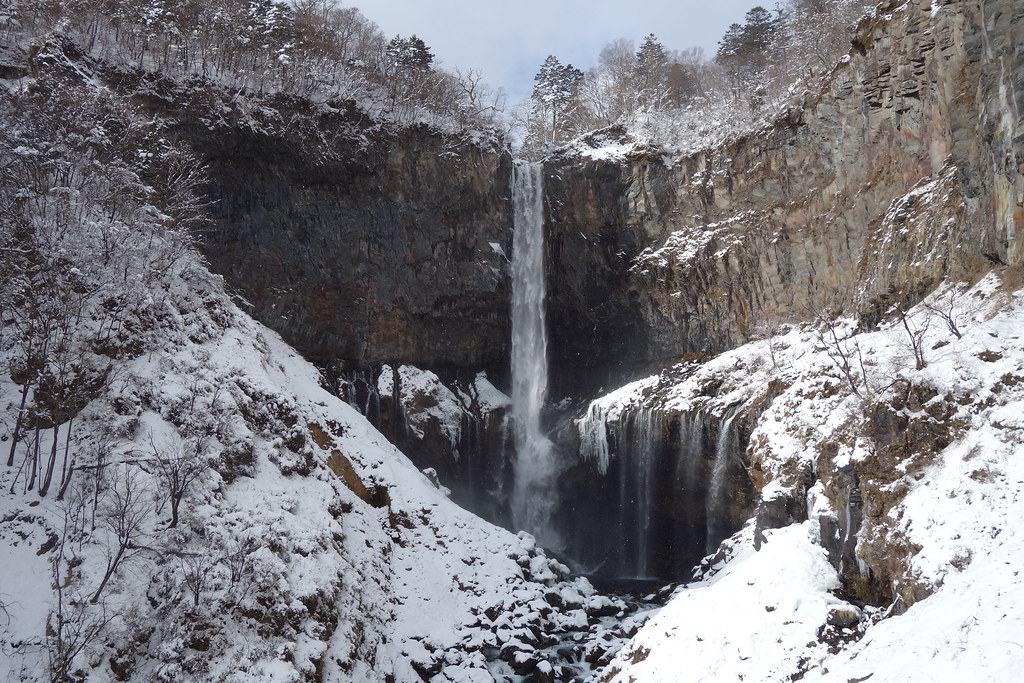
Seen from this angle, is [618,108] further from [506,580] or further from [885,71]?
[506,580]

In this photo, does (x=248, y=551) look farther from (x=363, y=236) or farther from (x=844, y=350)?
(x=844, y=350)

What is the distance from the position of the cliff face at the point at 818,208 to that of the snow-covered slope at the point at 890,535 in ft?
9.08

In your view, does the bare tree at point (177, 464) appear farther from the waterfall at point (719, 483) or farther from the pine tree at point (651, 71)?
the pine tree at point (651, 71)

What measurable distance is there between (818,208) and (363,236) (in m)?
18.6

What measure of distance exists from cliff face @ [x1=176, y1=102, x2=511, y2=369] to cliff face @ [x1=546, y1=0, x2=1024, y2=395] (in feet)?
12.3

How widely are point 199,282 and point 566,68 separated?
3618cm

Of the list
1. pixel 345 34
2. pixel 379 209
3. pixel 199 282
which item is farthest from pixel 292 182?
pixel 345 34

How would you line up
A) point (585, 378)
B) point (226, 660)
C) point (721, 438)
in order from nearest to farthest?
point (226, 660)
point (721, 438)
point (585, 378)

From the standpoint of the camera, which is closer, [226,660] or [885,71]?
[226,660]

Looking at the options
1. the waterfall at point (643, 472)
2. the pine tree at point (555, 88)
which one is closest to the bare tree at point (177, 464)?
the waterfall at point (643, 472)

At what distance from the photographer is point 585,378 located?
30.9m

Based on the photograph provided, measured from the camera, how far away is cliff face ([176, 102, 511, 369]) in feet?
84.5

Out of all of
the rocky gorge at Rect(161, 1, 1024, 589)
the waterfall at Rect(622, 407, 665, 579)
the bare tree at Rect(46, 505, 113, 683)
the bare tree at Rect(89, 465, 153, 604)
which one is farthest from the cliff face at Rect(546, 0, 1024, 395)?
the bare tree at Rect(46, 505, 113, 683)

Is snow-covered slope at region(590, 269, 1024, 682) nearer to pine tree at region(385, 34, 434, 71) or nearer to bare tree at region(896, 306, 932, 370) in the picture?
bare tree at region(896, 306, 932, 370)
